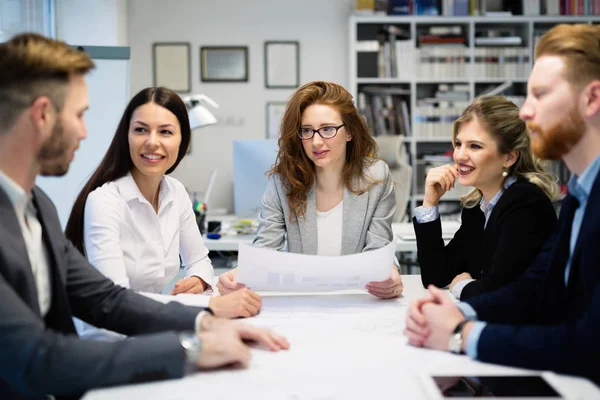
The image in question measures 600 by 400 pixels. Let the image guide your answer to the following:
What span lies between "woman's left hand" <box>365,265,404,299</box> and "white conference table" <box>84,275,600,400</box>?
164 millimetres

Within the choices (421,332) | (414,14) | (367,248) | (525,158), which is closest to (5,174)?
(421,332)

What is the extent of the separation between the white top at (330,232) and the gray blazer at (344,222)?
0.02 meters

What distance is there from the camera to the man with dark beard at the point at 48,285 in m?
0.99

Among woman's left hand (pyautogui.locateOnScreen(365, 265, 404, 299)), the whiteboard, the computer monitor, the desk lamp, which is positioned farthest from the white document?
the whiteboard

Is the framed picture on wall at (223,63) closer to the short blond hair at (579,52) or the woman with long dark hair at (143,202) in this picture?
the woman with long dark hair at (143,202)

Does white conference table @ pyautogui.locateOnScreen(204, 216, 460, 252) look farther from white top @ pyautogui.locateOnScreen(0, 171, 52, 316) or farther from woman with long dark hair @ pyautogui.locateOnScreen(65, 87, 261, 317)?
white top @ pyautogui.locateOnScreen(0, 171, 52, 316)

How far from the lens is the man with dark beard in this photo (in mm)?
985

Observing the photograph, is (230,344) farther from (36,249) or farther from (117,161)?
(117,161)

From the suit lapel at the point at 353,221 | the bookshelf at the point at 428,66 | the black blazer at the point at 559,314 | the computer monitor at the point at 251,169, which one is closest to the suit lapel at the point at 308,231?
the suit lapel at the point at 353,221

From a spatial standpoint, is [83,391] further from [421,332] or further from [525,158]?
[525,158]

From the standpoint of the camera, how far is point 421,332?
123cm

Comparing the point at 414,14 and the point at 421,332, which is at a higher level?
the point at 414,14

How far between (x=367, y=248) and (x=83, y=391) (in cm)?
121

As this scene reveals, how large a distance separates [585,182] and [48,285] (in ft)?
3.68
